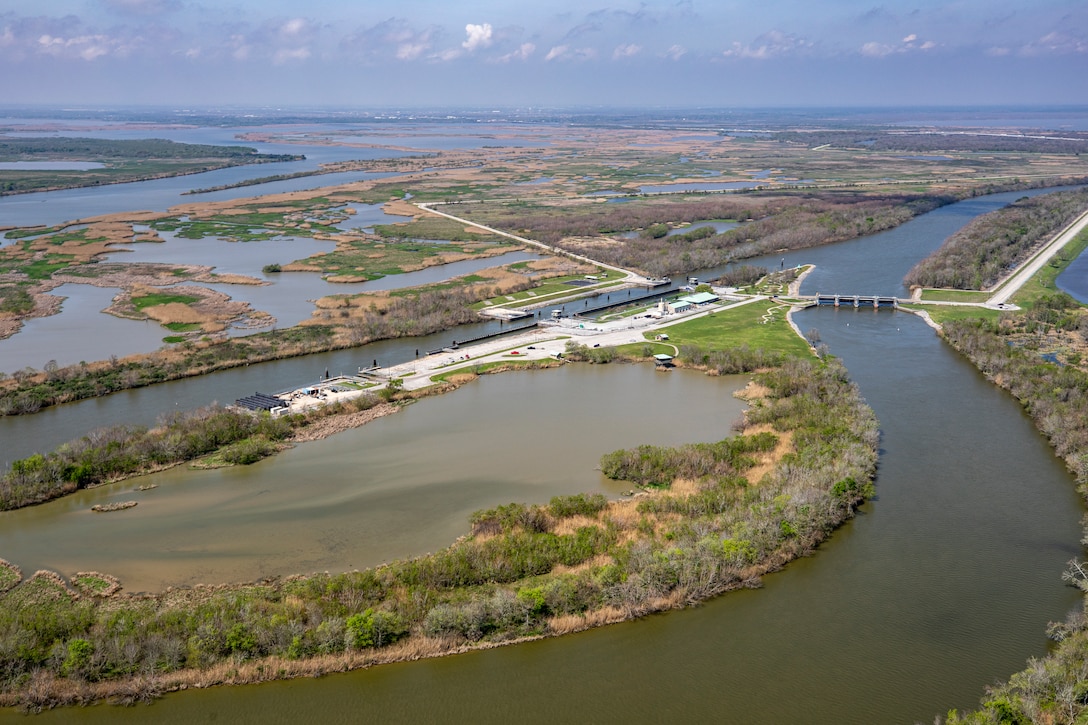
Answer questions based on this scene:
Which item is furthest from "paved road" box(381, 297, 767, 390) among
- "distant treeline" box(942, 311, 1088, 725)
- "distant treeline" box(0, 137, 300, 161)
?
"distant treeline" box(0, 137, 300, 161)

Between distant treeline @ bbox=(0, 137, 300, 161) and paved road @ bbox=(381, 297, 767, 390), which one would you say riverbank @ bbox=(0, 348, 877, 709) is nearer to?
paved road @ bbox=(381, 297, 767, 390)

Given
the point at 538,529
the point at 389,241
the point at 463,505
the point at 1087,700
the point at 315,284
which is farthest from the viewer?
the point at 389,241

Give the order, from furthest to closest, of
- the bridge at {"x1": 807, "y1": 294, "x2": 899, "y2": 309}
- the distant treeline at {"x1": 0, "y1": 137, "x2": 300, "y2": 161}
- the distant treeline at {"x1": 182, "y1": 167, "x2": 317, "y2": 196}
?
1. the distant treeline at {"x1": 0, "y1": 137, "x2": 300, "y2": 161}
2. the distant treeline at {"x1": 182, "y1": 167, "x2": 317, "y2": 196}
3. the bridge at {"x1": 807, "y1": 294, "x2": 899, "y2": 309}

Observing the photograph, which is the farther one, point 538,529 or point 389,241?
point 389,241

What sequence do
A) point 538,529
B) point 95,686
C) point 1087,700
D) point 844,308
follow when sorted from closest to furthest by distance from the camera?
point 1087,700 → point 95,686 → point 538,529 → point 844,308

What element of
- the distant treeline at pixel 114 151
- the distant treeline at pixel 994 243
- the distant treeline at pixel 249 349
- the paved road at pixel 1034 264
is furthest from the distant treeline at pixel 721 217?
the distant treeline at pixel 114 151

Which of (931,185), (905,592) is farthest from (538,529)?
(931,185)

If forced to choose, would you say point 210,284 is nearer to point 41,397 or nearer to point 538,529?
point 41,397

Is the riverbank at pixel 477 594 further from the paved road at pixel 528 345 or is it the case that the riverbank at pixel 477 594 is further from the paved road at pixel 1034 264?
the paved road at pixel 1034 264
